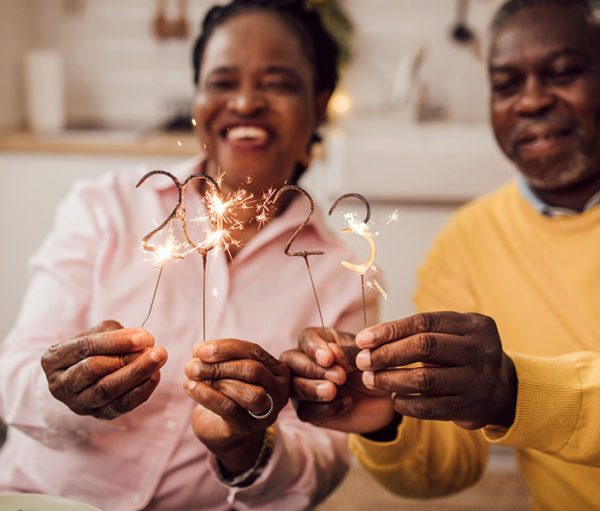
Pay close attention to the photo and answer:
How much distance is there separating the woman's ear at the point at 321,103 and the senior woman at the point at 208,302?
0.01 m

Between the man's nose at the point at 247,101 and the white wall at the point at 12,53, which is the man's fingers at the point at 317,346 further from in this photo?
the white wall at the point at 12,53

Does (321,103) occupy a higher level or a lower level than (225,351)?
higher

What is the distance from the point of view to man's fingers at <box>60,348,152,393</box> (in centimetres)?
69

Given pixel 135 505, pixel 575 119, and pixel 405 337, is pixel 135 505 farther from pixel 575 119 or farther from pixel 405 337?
pixel 575 119

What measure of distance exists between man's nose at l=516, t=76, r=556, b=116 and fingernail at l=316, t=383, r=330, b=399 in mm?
669

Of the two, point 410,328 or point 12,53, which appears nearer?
point 410,328

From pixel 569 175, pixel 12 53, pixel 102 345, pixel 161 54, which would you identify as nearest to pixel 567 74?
pixel 569 175

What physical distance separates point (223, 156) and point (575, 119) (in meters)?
0.64

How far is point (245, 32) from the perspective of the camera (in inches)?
40.3

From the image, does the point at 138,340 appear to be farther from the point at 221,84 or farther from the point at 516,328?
the point at 516,328

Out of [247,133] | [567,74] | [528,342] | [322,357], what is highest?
[567,74]

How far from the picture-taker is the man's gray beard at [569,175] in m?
1.13

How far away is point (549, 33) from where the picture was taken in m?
1.09

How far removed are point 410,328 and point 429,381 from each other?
6cm
